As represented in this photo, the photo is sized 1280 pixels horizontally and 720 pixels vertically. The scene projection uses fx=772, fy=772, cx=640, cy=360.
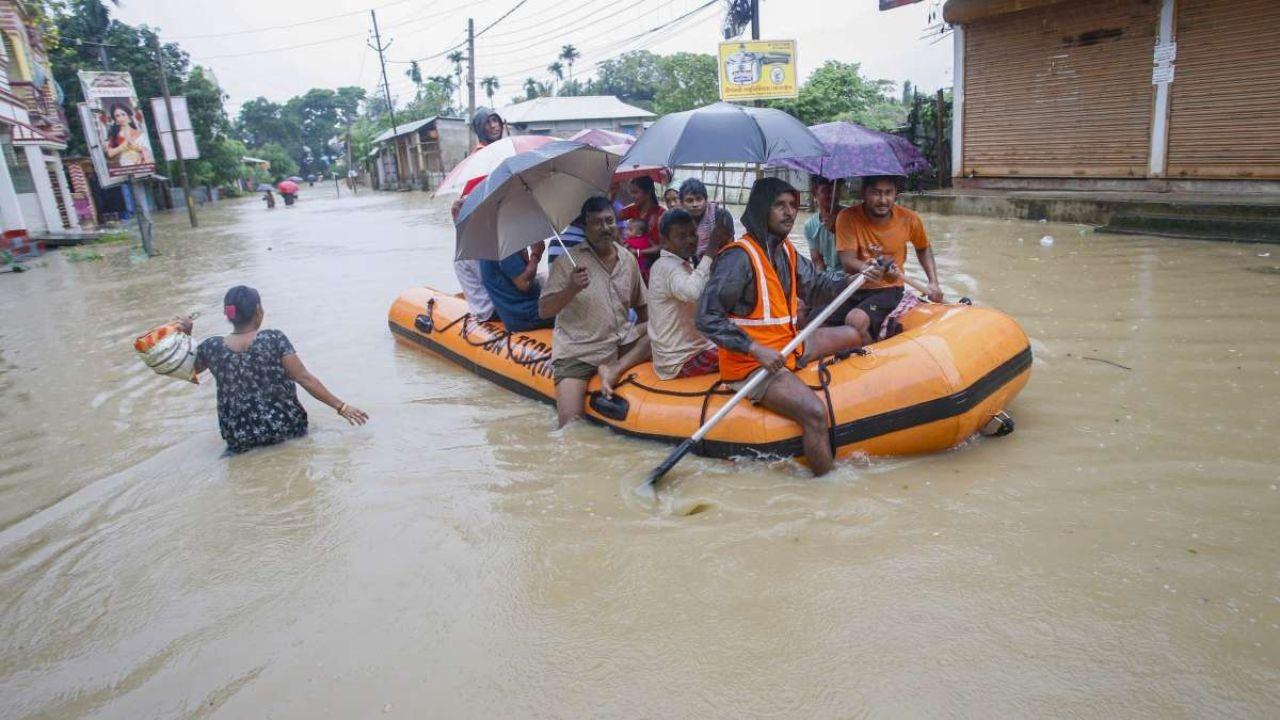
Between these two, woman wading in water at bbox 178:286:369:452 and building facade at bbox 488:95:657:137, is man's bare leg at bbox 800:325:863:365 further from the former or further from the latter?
building facade at bbox 488:95:657:137

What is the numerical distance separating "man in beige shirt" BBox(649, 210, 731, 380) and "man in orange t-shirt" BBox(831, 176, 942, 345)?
941 mm

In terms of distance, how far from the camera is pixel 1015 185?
42.1 feet

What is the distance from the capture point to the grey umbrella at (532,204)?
443 centimetres

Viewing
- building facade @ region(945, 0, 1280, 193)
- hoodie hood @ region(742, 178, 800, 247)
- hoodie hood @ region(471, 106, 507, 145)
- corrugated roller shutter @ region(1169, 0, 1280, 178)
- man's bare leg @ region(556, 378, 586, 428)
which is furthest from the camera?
building facade @ region(945, 0, 1280, 193)

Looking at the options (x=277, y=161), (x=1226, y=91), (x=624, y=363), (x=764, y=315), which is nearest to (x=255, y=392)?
(x=624, y=363)

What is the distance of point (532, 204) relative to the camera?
15.1 ft

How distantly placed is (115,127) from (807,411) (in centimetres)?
2084

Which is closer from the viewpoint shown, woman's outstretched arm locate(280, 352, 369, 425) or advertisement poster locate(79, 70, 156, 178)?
woman's outstretched arm locate(280, 352, 369, 425)

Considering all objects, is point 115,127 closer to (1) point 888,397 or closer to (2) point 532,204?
(2) point 532,204

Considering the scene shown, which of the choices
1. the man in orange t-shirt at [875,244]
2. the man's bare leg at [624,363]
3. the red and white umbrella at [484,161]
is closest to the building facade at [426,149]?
the red and white umbrella at [484,161]

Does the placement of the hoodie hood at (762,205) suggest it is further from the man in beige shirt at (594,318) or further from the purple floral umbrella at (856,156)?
the man in beige shirt at (594,318)

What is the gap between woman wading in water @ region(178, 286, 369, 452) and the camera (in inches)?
169

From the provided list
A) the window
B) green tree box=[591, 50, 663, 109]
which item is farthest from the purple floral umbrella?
green tree box=[591, 50, 663, 109]

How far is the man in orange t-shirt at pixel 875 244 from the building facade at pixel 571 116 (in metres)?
29.0
